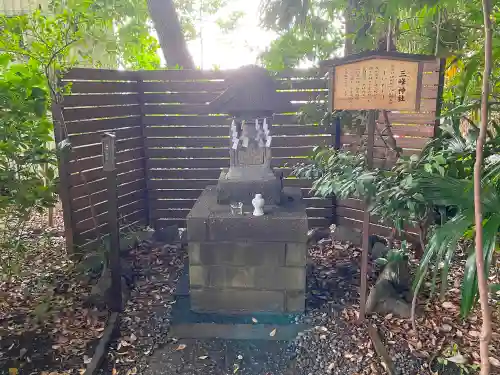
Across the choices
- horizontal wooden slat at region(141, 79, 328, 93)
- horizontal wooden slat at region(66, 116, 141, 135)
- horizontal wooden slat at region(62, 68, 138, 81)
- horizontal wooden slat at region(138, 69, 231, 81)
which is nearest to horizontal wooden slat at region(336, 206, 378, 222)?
horizontal wooden slat at region(141, 79, 328, 93)

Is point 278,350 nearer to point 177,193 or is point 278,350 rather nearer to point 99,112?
point 177,193

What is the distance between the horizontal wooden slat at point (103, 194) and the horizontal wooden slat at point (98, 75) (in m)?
1.29

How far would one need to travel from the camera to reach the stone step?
3.45 meters

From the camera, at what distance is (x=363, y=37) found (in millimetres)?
3910

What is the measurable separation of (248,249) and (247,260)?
11cm

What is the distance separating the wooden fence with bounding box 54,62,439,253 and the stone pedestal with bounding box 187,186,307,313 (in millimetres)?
1683

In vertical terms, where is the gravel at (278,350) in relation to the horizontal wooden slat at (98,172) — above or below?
below

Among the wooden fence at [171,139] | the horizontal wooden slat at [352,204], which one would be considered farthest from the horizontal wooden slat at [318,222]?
the horizontal wooden slat at [352,204]

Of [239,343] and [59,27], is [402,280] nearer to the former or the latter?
[239,343]

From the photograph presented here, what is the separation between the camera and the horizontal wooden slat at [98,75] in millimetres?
4418

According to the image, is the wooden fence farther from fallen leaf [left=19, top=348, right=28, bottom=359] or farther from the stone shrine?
fallen leaf [left=19, top=348, right=28, bottom=359]

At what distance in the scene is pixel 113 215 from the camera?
3533 millimetres

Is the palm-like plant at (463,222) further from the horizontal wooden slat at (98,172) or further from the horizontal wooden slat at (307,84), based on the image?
the horizontal wooden slat at (98,172)

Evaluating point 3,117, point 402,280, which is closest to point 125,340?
point 3,117
